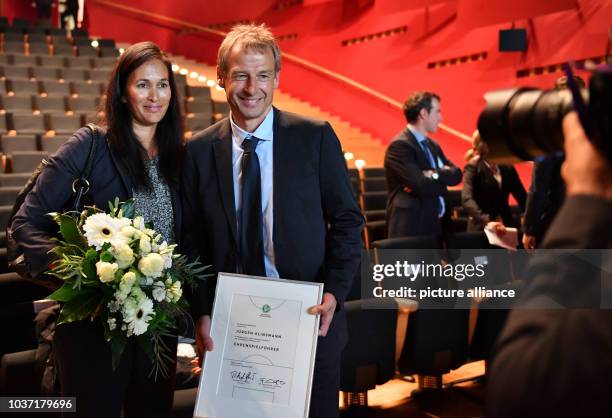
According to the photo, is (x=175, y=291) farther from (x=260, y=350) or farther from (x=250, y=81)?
(x=250, y=81)

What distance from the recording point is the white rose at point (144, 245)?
3.60ft

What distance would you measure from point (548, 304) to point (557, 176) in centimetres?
175

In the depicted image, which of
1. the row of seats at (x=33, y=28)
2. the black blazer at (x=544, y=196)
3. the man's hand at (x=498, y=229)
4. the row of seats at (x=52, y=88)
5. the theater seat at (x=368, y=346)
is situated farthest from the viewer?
the row of seats at (x=33, y=28)

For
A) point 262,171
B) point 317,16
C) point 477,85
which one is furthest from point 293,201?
point 317,16

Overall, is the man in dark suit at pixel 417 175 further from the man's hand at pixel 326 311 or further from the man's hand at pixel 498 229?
the man's hand at pixel 326 311

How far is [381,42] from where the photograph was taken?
6.09 metres

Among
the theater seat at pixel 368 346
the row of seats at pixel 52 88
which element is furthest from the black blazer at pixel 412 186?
the row of seats at pixel 52 88

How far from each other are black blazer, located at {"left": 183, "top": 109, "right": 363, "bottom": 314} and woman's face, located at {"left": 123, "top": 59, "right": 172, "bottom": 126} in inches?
7.2

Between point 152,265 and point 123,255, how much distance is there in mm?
50

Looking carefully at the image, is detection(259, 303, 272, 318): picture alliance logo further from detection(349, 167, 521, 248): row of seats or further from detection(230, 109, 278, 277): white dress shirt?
detection(349, 167, 521, 248): row of seats

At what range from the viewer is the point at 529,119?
472 millimetres

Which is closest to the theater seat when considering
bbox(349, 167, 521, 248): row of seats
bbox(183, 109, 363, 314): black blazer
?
bbox(183, 109, 363, 314): black blazer

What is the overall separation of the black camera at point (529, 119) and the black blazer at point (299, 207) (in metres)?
0.65

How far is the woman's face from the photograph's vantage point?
1323mm
